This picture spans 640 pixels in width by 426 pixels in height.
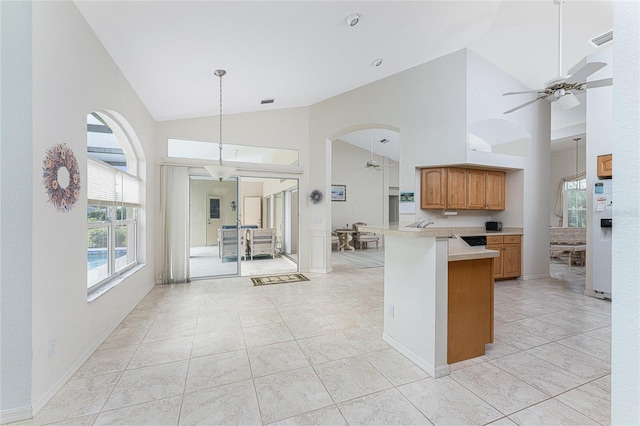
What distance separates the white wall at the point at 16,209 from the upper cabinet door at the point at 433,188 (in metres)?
5.13

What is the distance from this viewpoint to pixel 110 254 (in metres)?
3.31

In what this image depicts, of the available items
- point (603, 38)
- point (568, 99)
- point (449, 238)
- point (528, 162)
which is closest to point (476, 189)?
point (528, 162)

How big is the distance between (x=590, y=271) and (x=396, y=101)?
14.0 ft

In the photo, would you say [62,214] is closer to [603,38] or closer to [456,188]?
[456,188]

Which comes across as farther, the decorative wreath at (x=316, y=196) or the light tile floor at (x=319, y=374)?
the decorative wreath at (x=316, y=196)

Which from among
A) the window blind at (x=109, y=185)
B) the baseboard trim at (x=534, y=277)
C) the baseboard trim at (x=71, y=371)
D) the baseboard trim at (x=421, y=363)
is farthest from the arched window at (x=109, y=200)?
the baseboard trim at (x=534, y=277)

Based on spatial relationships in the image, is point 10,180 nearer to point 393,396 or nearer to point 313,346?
point 313,346

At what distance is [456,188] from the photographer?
5.12m

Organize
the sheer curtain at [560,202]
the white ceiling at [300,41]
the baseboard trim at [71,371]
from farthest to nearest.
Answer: the sheer curtain at [560,202] < the white ceiling at [300,41] < the baseboard trim at [71,371]

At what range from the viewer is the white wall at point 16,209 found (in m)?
1.72

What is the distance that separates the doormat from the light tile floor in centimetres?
137

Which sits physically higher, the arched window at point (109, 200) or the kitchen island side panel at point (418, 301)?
the arched window at point (109, 200)

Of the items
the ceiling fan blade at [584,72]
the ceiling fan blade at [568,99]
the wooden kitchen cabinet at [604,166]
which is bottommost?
the wooden kitchen cabinet at [604,166]

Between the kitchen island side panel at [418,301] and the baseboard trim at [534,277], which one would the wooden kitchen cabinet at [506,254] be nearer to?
the baseboard trim at [534,277]
